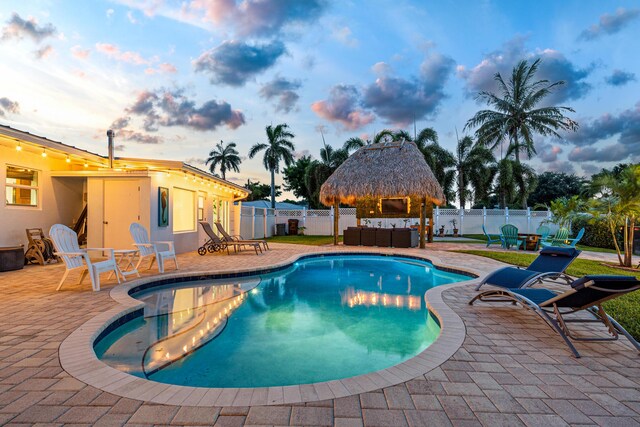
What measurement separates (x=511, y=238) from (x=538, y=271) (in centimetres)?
826

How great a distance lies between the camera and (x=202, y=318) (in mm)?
4375

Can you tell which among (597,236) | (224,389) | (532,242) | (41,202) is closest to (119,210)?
(41,202)

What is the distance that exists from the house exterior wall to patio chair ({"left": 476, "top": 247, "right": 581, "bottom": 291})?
975 centimetres

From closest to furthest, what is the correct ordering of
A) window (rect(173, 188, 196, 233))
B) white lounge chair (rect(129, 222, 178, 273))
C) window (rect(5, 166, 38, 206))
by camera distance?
white lounge chair (rect(129, 222, 178, 273)) < window (rect(5, 166, 38, 206)) < window (rect(173, 188, 196, 233))

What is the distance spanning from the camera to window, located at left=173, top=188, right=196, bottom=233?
10.7 metres

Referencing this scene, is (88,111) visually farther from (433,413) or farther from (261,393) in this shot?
(433,413)

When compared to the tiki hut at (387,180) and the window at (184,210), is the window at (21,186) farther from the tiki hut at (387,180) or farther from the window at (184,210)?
the tiki hut at (387,180)

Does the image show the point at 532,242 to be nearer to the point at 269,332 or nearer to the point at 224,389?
the point at 269,332

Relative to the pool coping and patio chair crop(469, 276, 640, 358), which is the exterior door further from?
patio chair crop(469, 276, 640, 358)

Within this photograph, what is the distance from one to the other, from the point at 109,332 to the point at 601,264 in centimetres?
1108

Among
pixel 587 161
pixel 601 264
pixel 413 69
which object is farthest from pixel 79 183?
pixel 587 161

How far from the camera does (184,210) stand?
1116 cm

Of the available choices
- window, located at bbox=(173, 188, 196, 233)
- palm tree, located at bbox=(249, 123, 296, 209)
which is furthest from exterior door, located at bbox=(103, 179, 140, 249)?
palm tree, located at bbox=(249, 123, 296, 209)

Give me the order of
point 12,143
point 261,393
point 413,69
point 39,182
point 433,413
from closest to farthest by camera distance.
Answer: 1. point 433,413
2. point 261,393
3. point 12,143
4. point 39,182
5. point 413,69
